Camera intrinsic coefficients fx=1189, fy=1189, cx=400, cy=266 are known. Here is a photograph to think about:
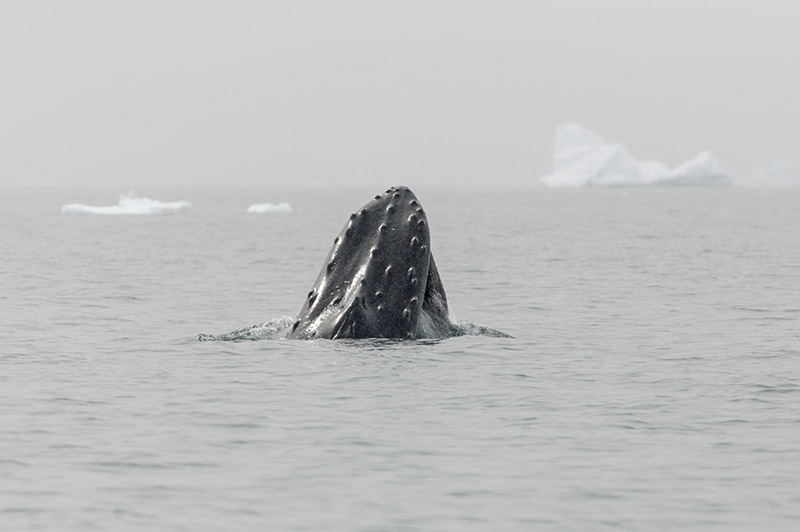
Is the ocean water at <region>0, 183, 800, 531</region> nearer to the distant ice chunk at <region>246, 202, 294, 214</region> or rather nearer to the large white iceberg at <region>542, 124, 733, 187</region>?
the distant ice chunk at <region>246, 202, 294, 214</region>

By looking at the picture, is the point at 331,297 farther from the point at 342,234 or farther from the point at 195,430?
the point at 195,430

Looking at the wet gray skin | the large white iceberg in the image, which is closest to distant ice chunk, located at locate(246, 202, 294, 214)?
the large white iceberg

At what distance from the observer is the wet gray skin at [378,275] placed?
12.4 meters

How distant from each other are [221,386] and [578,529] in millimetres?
5637

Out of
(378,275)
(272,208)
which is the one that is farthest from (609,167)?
(378,275)

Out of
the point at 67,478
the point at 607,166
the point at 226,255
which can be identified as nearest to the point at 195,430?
the point at 67,478

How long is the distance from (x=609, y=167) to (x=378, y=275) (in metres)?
146

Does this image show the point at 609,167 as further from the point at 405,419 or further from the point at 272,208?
the point at 405,419

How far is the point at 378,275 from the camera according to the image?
40.7 feet

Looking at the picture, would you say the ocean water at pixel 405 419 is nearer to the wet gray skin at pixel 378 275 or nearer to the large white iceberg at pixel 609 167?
the wet gray skin at pixel 378 275

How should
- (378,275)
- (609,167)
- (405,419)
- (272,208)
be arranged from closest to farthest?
(405,419)
(378,275)
(272,208)
(609,167)

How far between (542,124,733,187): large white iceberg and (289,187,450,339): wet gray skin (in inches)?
5599

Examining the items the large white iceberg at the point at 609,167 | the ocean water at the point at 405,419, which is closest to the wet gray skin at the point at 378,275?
the ocean water at the point at 405,419

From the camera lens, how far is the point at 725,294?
24.6 metres
